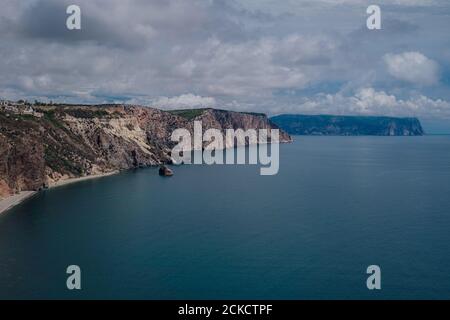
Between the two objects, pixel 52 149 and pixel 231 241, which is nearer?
pixel 231 241

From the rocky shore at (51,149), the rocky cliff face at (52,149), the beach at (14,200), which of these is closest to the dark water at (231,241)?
the beach at (14,200)

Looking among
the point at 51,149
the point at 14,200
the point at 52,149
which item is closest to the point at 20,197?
the point at 14,200

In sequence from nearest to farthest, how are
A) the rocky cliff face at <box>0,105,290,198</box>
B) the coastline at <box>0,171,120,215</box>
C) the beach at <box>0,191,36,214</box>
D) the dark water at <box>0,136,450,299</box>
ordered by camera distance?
the dark water at <box>0,136,450,299</box>
the beach at <box>0,191,36,214</box>
the coastline at <box>0,171,120,215</box>
the rocky cliff face at <box>0,105,290,198</box>

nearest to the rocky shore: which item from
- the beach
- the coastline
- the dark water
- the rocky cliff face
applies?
the rocky cliff face

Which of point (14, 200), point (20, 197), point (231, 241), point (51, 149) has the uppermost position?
point (51, 149)

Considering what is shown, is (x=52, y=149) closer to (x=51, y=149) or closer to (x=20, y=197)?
(x=51, y=149)

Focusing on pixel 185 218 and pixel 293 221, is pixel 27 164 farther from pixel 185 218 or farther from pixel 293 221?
pixel 293 221

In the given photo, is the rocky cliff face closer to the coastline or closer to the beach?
the coastline
